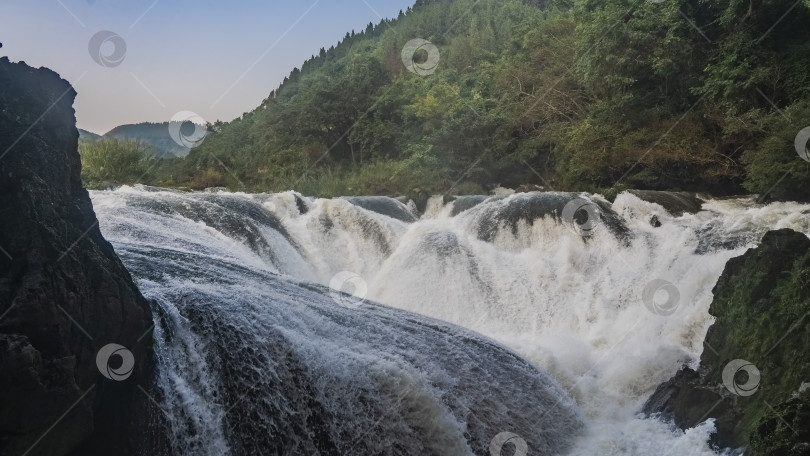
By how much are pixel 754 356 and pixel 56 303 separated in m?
5.37

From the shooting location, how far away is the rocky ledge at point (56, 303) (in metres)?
2.87

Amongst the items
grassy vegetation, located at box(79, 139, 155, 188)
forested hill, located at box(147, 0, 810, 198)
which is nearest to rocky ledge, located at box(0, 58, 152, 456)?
forested hill, located at box(147, 0, 810, 198)

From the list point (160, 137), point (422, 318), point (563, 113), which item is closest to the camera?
point (422, 318)

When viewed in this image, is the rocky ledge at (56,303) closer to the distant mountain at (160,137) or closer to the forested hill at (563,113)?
the forested hill at (563,113)

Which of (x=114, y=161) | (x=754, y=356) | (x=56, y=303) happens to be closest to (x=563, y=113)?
(x=114, y=161)

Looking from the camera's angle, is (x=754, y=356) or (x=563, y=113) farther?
(x=563, y=113)

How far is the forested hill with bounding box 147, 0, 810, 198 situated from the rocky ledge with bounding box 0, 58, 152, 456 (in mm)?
11274

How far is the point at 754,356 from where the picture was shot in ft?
17.5

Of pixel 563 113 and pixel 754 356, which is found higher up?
pixel 563 113

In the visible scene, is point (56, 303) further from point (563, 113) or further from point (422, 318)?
point (563, 113)

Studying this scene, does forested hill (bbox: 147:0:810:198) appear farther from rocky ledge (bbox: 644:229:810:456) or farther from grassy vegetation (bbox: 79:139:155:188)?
rocky ledge (bbox: 644:229:810:456)

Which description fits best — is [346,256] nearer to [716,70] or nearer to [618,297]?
[618,297]

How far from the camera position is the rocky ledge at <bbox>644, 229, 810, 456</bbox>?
4613 millimetres

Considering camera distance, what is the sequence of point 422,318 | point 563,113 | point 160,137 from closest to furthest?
point 422,318 → point 563,113 → point 160,137
